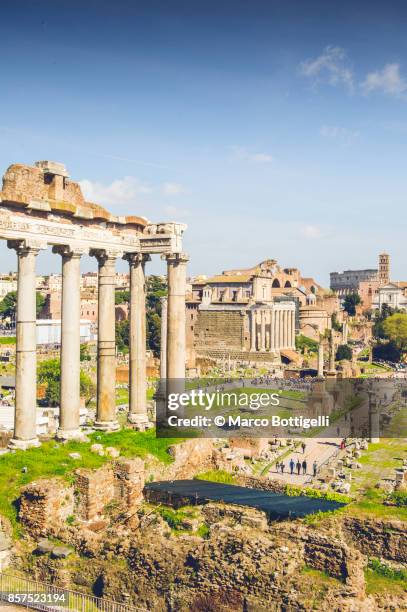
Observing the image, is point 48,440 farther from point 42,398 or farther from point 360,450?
point 42,398

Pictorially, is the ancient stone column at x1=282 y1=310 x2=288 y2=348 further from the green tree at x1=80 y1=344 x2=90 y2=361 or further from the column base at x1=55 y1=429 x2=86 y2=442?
the column base at x1=55 y1=429 x2=86 y2=442

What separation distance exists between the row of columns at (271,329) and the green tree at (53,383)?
41655 mm

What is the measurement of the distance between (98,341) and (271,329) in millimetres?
73651

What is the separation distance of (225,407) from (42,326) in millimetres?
44924

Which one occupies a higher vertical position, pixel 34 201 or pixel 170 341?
pixel 34 201

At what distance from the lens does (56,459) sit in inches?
627

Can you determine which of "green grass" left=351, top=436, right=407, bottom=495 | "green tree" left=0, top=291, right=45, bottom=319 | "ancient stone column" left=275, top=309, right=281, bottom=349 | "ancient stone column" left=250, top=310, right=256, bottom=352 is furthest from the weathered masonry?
"green tree" left=0, top=291, right=45, bottom=319

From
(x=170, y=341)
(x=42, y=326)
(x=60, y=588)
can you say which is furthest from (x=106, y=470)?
(x=42, y=326)

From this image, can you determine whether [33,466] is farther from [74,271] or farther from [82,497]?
[74,271]

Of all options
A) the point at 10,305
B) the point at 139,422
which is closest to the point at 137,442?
the point at 139,422

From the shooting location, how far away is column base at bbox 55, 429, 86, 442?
58.0 ft

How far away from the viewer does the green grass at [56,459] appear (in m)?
14.7

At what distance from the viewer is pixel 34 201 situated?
54.6 ft

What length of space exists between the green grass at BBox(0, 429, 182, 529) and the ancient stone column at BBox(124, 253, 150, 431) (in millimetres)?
1752
